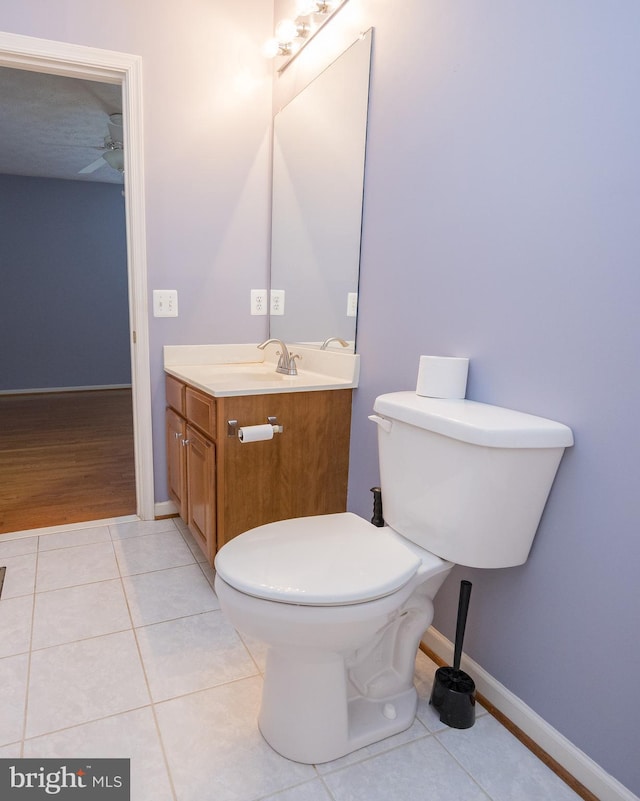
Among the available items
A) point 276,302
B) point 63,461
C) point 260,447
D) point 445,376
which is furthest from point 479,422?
point 63,461

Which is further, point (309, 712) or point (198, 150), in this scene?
point (198, 150)

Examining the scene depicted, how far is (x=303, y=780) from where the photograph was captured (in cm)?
112

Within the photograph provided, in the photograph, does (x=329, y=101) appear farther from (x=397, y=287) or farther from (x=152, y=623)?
(x=152, y=623)

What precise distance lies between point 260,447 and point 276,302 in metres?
0.91

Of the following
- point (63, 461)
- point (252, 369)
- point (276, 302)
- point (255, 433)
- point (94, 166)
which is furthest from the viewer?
point (94, 166)

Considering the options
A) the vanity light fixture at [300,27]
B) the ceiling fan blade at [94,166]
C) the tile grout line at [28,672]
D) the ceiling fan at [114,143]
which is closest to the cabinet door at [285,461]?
the tile grout line at [28,672]

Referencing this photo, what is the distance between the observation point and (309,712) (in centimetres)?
115

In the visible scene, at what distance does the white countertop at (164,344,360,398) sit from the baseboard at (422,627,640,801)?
934 mm

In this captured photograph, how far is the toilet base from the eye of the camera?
3.75 ft

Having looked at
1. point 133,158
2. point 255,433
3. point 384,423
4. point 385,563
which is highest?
point 133,158

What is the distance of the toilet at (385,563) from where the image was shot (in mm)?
1043

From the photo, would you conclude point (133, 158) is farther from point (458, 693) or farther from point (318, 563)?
point (458, 693)

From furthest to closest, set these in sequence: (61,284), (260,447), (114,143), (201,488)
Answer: (61,284), (114,143), (201,488), (260,447)

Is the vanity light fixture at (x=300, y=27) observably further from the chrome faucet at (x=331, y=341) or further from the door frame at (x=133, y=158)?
the chrome faucet at (x=331, y=341)
